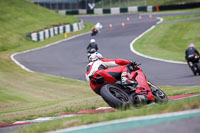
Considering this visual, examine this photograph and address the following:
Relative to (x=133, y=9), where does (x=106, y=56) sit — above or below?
below

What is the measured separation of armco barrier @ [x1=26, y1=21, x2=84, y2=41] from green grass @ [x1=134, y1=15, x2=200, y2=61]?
849 cm

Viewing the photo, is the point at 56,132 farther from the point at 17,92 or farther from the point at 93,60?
the point at 17,92

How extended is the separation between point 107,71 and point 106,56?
18.2m

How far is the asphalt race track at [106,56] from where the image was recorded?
17909 millimetres

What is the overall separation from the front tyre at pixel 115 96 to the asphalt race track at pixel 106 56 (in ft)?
22.3

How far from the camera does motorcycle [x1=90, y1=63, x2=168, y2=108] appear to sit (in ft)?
26.4

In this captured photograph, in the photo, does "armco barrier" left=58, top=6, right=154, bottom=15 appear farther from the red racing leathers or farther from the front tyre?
the front tyre

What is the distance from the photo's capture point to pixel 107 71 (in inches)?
340

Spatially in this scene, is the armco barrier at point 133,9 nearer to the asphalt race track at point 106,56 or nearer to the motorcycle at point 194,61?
the asphalt race track at point 106,56

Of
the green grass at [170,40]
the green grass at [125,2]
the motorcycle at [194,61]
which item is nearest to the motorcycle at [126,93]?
the motorcycle at [194,61]

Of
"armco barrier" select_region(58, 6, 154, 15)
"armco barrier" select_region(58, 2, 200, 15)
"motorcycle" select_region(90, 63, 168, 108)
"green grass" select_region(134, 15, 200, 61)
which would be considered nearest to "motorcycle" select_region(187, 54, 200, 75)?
"green grass" select_region(134, 15, 200, 61)

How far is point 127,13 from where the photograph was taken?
197 ft

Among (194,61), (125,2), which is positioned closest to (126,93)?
(194,61)

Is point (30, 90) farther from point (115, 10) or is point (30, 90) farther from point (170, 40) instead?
point (115, 10)
